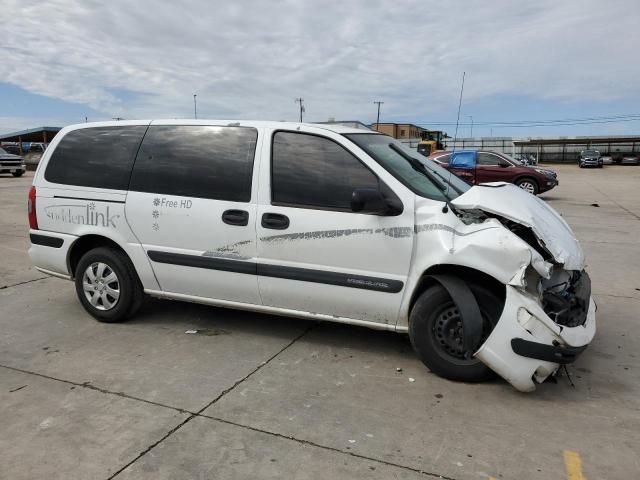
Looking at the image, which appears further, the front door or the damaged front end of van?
the front door

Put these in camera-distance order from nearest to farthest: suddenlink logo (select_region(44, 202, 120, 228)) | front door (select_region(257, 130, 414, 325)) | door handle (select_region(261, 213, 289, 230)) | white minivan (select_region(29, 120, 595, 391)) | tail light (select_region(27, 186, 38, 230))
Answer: white minivan (select_region(29, 120, 595, 391)) → front door (select_region(257, 130, 414, 325)) → door handle (select_region(261, 213, 289, 230)) → suddenlink logo (select_region(44, 202, 120, 228)) → tail light (select_region(27, 186, 38, 230))

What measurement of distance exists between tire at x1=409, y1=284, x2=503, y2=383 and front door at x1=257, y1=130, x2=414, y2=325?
0.64 ft

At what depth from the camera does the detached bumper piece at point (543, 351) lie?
3217mm

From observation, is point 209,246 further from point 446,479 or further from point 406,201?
point 446,479

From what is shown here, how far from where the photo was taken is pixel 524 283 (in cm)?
325

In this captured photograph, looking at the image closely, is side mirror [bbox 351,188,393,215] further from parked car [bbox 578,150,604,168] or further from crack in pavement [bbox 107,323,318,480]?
parked car [bbox 578,150,604,168]

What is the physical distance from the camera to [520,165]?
17359mm

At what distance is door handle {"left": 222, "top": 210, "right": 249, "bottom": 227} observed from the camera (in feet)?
13.3

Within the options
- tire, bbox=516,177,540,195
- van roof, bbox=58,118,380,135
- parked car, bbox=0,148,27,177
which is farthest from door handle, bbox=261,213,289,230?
parked car, bbox=0,148,27,177

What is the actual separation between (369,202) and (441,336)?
1063 mm

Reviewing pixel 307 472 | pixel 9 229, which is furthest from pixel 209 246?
pixel 9 229

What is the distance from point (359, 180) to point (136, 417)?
2.17m

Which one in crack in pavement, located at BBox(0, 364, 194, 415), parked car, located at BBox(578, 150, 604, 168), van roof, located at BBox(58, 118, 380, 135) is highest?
parked car, located at BBox(578, 150, 604, 168)

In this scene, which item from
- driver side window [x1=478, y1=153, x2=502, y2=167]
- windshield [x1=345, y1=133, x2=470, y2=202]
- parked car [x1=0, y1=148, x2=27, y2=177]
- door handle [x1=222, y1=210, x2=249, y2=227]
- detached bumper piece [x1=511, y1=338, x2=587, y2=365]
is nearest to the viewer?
detached bumper piece [x1=511, y1=338, x2=587, y2=365]
